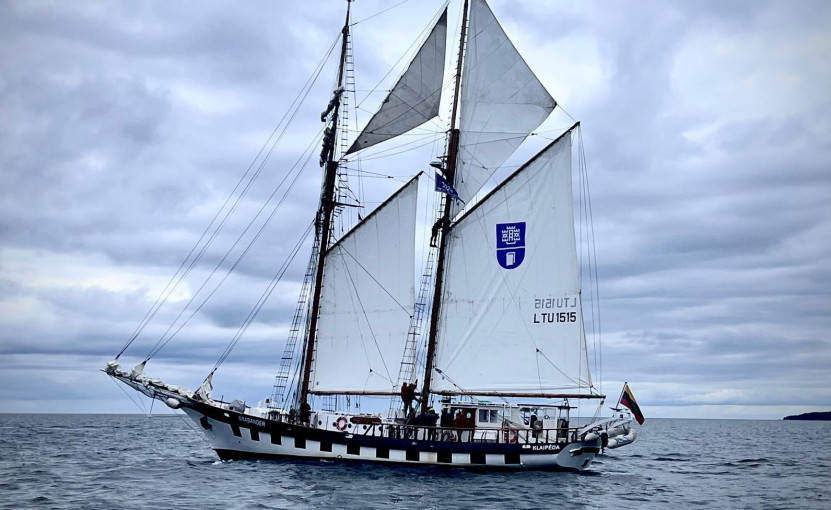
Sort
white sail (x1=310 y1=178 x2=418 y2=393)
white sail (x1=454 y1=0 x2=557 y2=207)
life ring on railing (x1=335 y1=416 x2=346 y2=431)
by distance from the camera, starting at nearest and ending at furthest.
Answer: life ring on railing (x1=335 y1=416 x2=346 y2=431) → white sail (x1=310 y1=178 x2=418 y2=393) → white sail (x1=454 y1=0 x2=557 y2=207)

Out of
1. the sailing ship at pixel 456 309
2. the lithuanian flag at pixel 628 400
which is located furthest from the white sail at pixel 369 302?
the lithuanian flag at pixel 628 400

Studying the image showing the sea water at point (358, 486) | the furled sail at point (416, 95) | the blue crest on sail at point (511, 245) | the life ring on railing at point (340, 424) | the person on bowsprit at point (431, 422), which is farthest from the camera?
the furled sail at point (416, 95)

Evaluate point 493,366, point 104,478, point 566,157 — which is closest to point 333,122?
point 566,157

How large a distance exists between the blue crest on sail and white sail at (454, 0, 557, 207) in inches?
157

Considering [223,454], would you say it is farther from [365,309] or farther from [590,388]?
[590,388]

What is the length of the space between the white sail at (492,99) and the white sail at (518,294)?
2.44 metres

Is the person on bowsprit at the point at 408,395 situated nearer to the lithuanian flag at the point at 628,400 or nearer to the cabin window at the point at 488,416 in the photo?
the cabin window at the point at 488,416

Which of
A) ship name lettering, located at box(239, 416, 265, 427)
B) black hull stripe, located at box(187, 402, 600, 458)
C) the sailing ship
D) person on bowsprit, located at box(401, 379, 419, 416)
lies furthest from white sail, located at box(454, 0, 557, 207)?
ship name lettering, located at box(239, 416, 265, 427)

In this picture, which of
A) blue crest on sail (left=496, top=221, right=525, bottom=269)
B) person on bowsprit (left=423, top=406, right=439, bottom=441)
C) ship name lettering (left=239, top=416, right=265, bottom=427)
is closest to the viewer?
person on bowsprit (left=423, top=406, right=439, bottom=441)

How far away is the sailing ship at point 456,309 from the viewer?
50.2 metres

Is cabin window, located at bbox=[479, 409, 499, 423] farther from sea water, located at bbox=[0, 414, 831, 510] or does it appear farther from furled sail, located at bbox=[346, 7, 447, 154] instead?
furled sail, located at bbox=[346, 7, 447, 154]

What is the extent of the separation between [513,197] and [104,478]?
30.8 m

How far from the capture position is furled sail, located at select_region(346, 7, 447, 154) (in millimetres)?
Result: 54656

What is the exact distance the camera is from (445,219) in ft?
180
